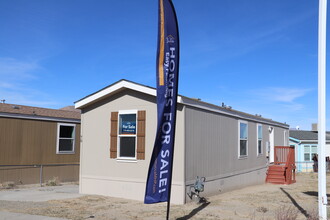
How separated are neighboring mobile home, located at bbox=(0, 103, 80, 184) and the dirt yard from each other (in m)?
5.42

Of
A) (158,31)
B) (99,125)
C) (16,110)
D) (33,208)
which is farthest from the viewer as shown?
(16,110)

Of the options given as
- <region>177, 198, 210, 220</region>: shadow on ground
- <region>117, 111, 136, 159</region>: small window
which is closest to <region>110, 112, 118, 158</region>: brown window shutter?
<region>117, 111, 136, 159</region>: small window

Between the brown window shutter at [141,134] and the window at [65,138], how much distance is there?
7419 mm

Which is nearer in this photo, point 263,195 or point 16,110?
point 263,195

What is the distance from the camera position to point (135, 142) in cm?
1029

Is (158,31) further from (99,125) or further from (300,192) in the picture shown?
(300,192)

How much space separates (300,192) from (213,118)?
13.5 ft

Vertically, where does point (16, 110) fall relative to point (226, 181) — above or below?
above

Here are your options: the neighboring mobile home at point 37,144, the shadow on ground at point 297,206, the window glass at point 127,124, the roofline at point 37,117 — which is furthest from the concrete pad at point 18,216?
the roofline at point 37,117

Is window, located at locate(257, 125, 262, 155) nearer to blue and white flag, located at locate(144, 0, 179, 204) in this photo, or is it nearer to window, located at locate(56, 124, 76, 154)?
window, located at locate(56, 124, 76, 154)

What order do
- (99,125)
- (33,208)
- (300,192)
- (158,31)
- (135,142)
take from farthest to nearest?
(300,192)
(99,125)
(135,142)
(33,208)
(158,31)

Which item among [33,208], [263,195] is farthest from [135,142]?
[263,195]

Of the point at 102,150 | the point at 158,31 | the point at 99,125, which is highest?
the point at 158,31

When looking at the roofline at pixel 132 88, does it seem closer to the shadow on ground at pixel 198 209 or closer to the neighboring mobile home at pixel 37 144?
the shadow on ground at pixel 198 209
